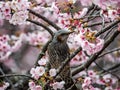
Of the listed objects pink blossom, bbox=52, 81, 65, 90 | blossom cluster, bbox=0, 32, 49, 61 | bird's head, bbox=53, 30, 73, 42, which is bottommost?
pink blossom, bbox=52, 81, 65, 90

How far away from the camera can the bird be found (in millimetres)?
4809

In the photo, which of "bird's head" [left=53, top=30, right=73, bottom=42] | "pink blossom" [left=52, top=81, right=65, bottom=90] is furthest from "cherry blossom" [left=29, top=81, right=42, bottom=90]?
"bird's head" [left=53, top=30, right=73, bottom=42]

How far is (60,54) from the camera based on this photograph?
4.84 metres

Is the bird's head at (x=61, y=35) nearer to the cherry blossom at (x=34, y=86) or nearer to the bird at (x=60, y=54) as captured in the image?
the bird at (x=60, y=54)

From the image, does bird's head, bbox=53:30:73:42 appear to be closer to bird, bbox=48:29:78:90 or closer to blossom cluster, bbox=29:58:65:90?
bird, bbox=48:29:78:90

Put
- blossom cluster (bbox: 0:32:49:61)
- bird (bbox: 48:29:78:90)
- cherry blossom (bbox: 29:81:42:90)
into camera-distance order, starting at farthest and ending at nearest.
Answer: blossom cluster (bbox: 0:32:49:61) < bird (bbox: 48:29:78:90) < cherry blossom (bbox: 29:81:42:90)

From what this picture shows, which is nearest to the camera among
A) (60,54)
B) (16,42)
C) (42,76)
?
(42,76)

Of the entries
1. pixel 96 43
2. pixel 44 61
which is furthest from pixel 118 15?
pixel 44 61

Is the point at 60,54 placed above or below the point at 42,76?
above

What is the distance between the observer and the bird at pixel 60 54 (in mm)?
4809

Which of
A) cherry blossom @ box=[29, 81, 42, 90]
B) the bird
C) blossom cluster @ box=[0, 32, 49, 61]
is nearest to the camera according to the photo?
cherry blossom @ box=[29, 81, 42, 90]

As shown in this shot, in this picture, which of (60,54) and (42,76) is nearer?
(42,76)

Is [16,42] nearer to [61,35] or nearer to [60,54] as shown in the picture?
[60,54]

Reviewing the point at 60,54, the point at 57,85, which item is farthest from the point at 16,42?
the point at 57,85
